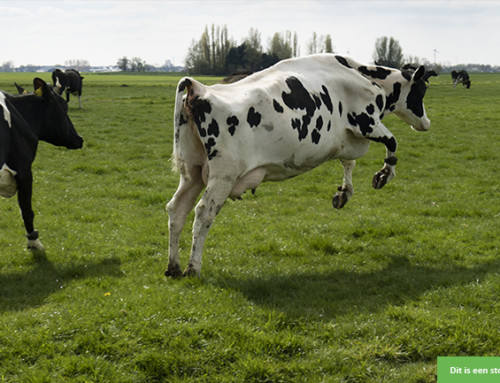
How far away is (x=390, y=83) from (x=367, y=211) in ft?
8.86

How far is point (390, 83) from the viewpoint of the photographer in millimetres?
8617

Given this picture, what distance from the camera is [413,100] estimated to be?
29.5ft

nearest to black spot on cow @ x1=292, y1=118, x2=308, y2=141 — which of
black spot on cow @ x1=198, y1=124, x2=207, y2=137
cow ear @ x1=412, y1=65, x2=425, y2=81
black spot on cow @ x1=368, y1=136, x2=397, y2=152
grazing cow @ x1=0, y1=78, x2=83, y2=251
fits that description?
black spot on cow @ x1=198, y1=124, x2=207, y2=137

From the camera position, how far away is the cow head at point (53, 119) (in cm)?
827

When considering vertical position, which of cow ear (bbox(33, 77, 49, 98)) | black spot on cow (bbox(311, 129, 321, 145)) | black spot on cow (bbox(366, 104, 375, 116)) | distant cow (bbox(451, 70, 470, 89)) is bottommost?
black spot on cow (bbox(311, 129, 321, 145))

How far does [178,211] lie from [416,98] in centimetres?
471

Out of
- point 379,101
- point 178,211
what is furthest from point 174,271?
point 379,101

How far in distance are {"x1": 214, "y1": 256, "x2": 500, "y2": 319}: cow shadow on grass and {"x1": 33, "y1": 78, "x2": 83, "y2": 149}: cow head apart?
3894mm

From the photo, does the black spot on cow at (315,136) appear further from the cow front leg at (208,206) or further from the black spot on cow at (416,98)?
the black spot on cow at (416,98)

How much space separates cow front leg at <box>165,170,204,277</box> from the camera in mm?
6695

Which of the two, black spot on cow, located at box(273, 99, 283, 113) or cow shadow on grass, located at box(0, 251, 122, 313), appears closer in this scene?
cow shadow on grass, located at box(0, 251, 122, 313)

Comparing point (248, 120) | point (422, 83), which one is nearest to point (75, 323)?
point (248, 120)

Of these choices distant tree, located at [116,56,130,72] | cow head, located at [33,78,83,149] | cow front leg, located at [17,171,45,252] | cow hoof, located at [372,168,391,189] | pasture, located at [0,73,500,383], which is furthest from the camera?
distant tree, located at [116,56,130,72]

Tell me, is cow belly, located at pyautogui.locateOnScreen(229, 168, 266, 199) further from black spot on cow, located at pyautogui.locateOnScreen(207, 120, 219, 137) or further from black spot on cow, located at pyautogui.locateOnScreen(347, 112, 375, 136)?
black spot on cow, located at pyautogui.locateOnScreen(347, 112, 375, 136)
